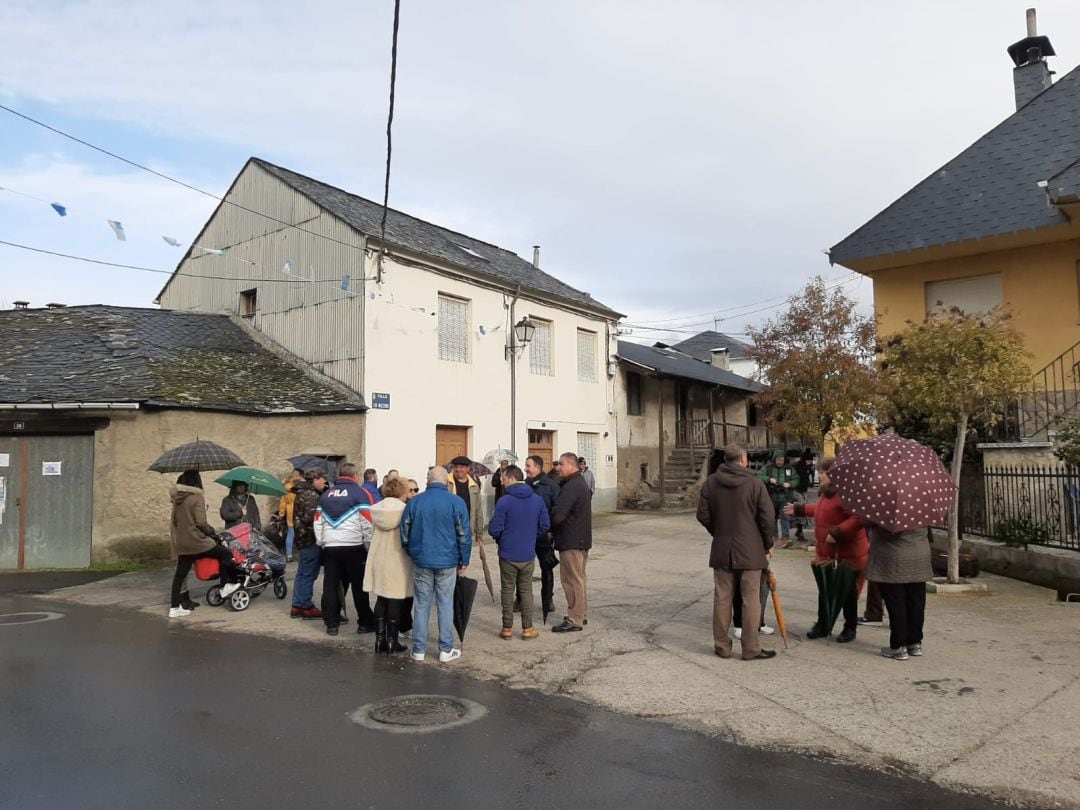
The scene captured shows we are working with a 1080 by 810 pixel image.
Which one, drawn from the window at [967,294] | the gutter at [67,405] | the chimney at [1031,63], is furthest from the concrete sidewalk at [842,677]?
the chimney at [1031,63]

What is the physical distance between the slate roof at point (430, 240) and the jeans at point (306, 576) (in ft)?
27.6

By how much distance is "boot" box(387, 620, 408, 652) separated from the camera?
6.93 m

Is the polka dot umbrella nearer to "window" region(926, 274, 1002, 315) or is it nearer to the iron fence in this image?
the iron fence

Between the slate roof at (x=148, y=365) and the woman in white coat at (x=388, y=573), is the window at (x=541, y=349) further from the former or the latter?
the woman in white coat at (x=388, y=573)

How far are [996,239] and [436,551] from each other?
12539 millimetres

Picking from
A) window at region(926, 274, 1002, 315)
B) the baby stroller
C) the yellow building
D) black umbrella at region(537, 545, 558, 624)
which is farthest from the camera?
window at region(926, 274, 1002, 315)

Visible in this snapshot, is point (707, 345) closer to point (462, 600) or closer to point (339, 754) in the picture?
point (462, 600)

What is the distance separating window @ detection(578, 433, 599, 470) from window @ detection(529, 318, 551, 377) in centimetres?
227

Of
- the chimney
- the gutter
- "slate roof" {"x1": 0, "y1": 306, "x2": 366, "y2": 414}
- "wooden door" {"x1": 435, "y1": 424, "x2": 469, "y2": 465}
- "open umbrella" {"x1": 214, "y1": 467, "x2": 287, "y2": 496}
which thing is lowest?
"open umbrella" {"x1": 214, "y1": 467, "x2": 287, "y2": 496}

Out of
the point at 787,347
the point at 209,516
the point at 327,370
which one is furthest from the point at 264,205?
the point at 787,347

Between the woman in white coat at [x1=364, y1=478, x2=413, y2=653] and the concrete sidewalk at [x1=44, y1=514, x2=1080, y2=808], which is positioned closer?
the concrete sidewalk at [x1=44, y1=514, x2=1080, y2=808]

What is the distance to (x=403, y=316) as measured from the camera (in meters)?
15.8

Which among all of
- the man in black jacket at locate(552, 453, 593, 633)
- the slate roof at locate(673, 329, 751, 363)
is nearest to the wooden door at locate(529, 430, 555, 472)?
the man in black jacket at locate(552, 453, 593, 633)

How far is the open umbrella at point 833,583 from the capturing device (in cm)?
695
